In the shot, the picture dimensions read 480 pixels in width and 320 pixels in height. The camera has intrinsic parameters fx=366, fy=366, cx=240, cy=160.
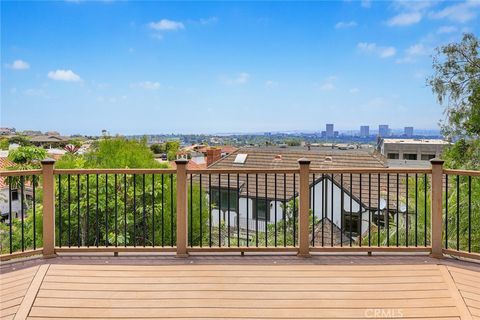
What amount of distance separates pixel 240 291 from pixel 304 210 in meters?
1.33

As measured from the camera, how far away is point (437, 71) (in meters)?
10.5

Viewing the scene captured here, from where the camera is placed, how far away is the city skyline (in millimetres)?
12797

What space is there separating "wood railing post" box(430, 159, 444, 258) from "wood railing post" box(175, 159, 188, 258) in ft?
8.90

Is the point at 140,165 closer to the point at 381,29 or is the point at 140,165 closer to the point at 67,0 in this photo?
the point at 67,0

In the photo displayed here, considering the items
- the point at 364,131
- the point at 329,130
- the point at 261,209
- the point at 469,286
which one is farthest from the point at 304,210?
the point at 364,131

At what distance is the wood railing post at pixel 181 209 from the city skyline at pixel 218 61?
4.17 m

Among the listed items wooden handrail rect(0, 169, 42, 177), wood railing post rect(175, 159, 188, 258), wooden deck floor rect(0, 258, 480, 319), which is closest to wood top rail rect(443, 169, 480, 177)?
wooden deck floor rect(0, 258, 480, 319)

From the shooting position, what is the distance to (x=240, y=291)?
3.11 meters

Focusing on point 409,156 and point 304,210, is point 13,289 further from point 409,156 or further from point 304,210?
point 409,156

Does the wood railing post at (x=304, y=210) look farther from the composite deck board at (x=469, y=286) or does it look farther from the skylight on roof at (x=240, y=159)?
the skylight on roof at (x=240, y=159)

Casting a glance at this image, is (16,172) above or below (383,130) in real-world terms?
below

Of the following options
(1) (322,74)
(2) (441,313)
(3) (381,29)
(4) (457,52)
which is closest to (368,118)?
(1) (322,74)

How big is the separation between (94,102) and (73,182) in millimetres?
26862

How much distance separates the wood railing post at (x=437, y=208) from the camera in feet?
13.1
